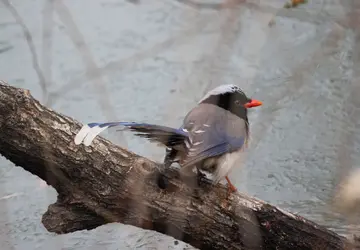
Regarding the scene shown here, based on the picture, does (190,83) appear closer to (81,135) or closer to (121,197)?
(121,197)

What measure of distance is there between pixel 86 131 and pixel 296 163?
2.32m

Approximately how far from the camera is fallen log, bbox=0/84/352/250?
127 inches

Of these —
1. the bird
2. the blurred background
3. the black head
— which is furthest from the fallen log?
the blurred background

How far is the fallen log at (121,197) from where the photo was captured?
323 cm

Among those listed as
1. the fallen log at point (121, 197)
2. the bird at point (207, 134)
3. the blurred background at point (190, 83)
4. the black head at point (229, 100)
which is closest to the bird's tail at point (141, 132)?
the bird at point (207, 134)

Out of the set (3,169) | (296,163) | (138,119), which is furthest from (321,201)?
(3,169)

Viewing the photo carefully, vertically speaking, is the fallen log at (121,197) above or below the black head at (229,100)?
below

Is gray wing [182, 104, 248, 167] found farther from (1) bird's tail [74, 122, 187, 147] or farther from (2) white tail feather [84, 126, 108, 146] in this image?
(2) white tail feather [84, 126, 108, 146]

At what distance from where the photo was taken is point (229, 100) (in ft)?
13.0

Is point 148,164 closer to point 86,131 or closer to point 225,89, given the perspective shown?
point 86,131

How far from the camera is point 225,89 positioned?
398cm

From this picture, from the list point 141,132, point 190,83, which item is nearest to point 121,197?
point 141,132

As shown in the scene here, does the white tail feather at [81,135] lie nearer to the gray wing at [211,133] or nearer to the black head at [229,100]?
the gray wing at [211,133]

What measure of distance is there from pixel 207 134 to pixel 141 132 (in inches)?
16.2
